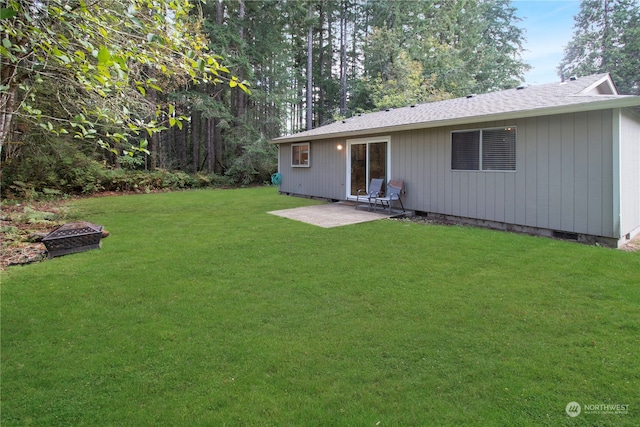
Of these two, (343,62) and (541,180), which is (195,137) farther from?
(541,180)

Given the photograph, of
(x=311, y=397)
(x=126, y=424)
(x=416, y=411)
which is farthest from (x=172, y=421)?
(x=416, y=411)

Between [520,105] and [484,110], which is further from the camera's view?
[484,110]

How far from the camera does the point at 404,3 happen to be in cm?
1886

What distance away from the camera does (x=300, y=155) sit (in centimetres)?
1181

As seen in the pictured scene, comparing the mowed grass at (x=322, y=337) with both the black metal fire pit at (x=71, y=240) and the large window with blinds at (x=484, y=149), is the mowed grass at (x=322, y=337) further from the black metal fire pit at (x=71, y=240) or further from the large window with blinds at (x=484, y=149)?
the large window with blinds at (x=484, y=149)

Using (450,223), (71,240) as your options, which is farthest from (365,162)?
(71,240)

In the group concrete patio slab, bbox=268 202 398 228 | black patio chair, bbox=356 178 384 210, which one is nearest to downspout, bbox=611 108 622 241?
concrete patio slab, bbox=268 202 398 228

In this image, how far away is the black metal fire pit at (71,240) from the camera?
478 centimetres

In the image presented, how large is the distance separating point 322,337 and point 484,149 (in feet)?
17.8

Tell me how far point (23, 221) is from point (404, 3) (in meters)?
19.4

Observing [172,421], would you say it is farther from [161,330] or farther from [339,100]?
[339,100]

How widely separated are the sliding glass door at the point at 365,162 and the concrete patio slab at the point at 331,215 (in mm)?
708

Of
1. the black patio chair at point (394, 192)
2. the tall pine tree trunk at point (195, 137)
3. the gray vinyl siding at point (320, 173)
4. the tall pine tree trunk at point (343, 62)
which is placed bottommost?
the black patio chair at point (394, 192)

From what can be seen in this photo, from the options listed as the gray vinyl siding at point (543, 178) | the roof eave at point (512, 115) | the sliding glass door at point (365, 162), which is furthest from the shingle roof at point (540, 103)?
the sliding glass door at point (365, 162)
